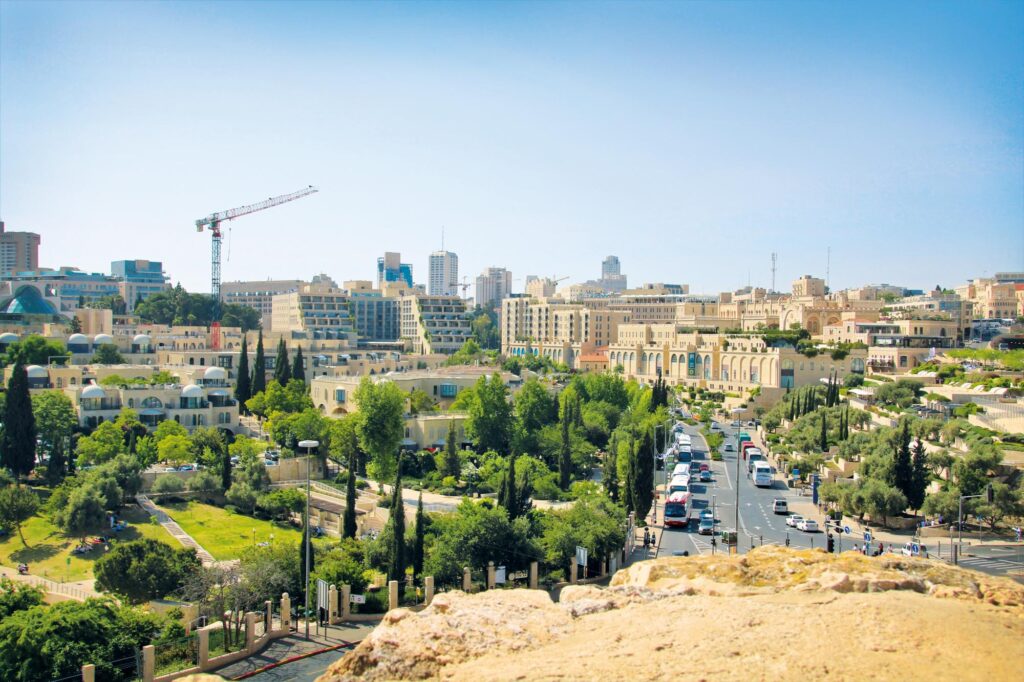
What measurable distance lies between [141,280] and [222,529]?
109 metres

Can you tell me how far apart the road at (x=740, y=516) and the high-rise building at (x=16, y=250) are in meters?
154

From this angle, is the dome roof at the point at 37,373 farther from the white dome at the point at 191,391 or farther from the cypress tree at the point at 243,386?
the cypress tree at the point at 243,386

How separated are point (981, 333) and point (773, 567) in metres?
81.5

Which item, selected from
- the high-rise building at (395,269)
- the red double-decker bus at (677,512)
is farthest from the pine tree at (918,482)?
the high-rise building at (395,269)

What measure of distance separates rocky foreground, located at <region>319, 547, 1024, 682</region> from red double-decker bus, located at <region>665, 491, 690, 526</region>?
2260cm

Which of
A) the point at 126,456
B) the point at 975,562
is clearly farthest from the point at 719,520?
the point at 126,456

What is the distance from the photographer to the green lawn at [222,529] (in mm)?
33444

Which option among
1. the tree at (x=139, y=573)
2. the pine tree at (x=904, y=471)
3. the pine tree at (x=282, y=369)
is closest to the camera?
the tree at (x=139, y=573)

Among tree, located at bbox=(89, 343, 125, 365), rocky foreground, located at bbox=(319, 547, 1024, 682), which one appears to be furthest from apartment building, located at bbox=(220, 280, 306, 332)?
rocky foreground, located at bbox=(319, 547, 1024, 682)

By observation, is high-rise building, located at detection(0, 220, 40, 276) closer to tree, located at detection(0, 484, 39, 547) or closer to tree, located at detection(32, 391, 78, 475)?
tree, located at detection(32, 391, 78, 475)

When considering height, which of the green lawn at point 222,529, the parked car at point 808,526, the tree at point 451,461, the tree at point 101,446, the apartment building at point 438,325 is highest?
the apartment building at point 438,325

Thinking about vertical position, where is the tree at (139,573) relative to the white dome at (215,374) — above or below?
below

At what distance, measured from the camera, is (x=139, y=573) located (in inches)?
997

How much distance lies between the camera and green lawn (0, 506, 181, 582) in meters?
30.6
